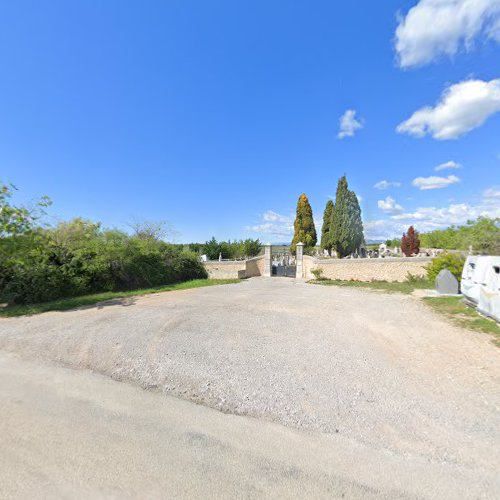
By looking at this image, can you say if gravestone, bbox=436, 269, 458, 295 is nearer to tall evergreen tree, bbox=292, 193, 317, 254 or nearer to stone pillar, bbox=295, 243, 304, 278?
stone pillar, bbox=295, 243, 304, 278

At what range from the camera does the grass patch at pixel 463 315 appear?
5730 millimetres

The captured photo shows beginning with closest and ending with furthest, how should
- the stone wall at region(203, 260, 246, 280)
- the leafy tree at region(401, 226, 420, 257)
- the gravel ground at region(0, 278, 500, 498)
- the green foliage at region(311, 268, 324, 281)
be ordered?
the gravel ground at region(0, 278, 500, 498), the green foliage at region(311, 268, 324, 281), the stone wall at region(203, 260, 246, 280), the leafy tree at region(401, 226, 420, 257)

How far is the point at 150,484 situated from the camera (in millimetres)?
1976

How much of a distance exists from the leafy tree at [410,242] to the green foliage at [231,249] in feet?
63.2

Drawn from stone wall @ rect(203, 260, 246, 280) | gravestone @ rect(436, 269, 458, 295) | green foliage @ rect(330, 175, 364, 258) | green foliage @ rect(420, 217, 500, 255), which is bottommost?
gravestone @ rect(436, 269, 458, 295)

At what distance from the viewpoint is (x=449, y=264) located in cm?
1193

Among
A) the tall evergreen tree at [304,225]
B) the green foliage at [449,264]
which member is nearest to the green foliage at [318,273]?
the green foliage at [449,264]

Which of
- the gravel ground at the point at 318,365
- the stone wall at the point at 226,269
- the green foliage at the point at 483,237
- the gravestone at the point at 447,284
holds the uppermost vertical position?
the green foliage at the point at 483,237

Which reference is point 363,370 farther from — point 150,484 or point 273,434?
point 150,484

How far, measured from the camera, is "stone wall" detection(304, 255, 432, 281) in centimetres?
1462

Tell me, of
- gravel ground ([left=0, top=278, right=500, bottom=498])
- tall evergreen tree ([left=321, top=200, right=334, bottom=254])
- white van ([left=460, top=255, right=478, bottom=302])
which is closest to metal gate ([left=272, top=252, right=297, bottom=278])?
tall evergreen tree ([left=321, top=200, right=334, bottom=254])

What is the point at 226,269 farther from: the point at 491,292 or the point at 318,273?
the point at 491,292

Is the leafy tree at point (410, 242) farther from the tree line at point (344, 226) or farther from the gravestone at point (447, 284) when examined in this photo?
the gravestone at point (447, 284)

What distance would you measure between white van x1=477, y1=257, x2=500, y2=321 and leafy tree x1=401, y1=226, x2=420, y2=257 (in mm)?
27898
